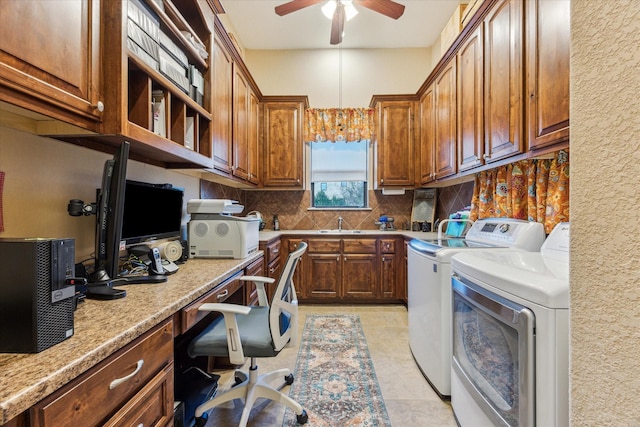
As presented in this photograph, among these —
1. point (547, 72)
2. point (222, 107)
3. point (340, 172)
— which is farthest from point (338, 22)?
point (340, 172)

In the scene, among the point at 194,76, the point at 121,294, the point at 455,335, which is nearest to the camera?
the point at 121,294

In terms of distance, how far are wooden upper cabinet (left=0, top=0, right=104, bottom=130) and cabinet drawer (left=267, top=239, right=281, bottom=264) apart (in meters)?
1.90

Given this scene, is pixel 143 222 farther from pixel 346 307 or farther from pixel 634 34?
pixel 346 307

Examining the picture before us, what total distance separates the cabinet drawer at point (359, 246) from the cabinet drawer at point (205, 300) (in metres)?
1.75

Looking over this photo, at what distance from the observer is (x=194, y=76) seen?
182 centimetres

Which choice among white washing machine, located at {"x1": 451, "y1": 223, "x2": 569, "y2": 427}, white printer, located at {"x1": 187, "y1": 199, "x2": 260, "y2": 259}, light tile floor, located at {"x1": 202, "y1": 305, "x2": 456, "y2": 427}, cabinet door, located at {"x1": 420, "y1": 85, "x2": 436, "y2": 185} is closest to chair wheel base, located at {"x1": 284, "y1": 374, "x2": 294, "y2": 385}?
light tile floor, located at {"x1": 202, "y1": 305, "x2": 456, "y2": 427}

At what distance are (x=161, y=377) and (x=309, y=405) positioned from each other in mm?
1060

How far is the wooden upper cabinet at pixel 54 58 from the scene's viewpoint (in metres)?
0.77

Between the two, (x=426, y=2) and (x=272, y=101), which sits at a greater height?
(x=426, y=2)

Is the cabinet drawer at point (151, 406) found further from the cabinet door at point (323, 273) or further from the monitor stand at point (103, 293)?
the cabinet door at point (323, 273)

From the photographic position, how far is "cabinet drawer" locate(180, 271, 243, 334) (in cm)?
113

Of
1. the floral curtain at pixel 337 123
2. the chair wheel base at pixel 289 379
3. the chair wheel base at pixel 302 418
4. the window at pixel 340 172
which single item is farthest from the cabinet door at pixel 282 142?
the chair wheel base at pixel 302 418

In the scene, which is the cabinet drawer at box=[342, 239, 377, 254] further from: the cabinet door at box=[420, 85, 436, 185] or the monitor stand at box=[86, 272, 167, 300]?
the monitor stand at box=[86, 272, 167, 300]

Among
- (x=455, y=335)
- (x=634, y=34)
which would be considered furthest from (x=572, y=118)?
(x=455, y=335)
